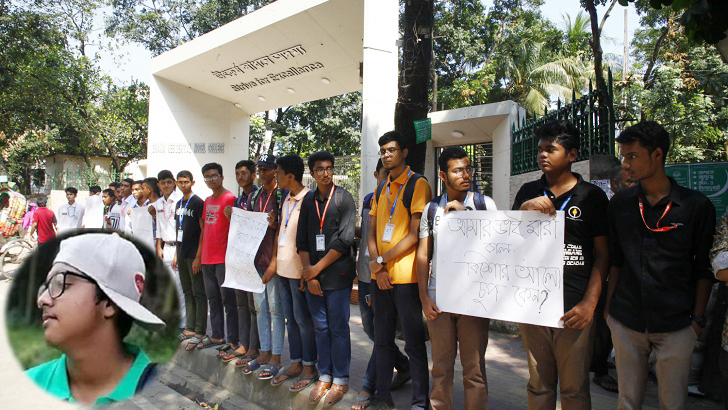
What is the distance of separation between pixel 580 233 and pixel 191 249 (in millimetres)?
3872

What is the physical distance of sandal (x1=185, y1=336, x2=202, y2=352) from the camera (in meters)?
4.78

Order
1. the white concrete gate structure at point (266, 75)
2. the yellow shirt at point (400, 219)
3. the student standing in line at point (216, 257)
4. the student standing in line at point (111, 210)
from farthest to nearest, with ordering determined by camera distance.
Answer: the student standing in line at point (111, 210) < the white concrete gate structure at point (266, 75) < the student standing in line at point (216, 257) < the yellow shirt at point (400, 219)

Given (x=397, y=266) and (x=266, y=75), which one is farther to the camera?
(x=266, y=75)

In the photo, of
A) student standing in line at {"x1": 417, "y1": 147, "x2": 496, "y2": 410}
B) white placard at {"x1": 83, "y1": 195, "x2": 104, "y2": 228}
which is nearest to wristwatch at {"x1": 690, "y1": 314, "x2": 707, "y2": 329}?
student standing in line at {"x1": 417, "y1": 147, "x2": 496, "y2": 410}

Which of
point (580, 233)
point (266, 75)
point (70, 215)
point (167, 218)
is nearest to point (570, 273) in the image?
point (580, 233)

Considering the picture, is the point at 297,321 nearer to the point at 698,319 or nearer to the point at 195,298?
the point at 195,298

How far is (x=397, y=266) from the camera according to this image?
3.09m

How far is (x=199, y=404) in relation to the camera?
4176 mm

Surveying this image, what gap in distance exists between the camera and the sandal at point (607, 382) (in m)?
3.66

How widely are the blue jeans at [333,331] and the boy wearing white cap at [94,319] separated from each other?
2840 mm

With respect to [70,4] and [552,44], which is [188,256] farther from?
[552,44]

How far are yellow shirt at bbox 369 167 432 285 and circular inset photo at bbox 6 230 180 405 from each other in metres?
2.40

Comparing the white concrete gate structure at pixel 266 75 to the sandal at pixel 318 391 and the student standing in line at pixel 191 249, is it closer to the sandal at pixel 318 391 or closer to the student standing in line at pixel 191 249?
the student standing in line at pixel 191 249

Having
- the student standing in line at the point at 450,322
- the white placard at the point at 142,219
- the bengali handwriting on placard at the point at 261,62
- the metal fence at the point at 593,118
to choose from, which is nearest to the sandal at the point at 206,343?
the white placard at the point at 142,219
